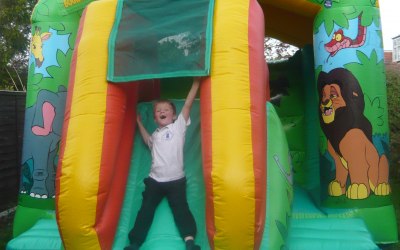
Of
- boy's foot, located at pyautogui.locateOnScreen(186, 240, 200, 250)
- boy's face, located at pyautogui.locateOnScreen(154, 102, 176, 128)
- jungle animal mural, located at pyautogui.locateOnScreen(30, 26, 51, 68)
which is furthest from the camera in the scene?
jungle animal mural, located at pyautogui.locateOnScreen(30, 26, 51, 68)

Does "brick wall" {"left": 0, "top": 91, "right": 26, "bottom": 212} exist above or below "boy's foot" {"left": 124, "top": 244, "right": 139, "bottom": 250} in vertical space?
above

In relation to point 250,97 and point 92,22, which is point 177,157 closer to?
point 250,97

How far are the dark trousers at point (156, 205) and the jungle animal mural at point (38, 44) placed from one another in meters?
1.85

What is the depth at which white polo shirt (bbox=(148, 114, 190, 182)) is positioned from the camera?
3.27 m

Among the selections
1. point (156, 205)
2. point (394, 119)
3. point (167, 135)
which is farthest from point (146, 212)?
point (394, 119)

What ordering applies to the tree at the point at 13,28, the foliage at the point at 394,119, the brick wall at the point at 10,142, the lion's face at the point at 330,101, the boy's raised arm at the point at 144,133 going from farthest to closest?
the tree at the point at 13,28 < the foliage at the point at 394,119 < the brick wall at the point at 10,142 < the lion's face at the point at 330,101 < the boy's raised arm at the point at 144,133

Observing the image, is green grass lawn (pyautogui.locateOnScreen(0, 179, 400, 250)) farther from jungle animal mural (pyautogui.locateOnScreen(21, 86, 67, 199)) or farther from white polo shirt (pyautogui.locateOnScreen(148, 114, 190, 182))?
white polo shirt (pyautogui.locateOnScreen(148, 114, 190, 182))

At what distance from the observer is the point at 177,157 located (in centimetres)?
329

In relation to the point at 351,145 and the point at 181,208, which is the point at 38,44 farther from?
the point at 351,145

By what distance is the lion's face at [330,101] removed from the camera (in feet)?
13.3

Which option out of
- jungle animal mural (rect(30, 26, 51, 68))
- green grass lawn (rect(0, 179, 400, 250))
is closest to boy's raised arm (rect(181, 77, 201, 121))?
jungle animal mural (rect(30, 26, 51, 68))

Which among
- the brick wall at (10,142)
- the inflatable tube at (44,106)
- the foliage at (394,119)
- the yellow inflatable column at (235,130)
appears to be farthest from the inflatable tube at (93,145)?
the foliage at (394,119)

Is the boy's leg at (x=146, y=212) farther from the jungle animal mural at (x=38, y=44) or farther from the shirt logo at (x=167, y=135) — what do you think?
the jungle animal mural at (x=38, y=44)

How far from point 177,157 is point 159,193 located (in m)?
0.26
